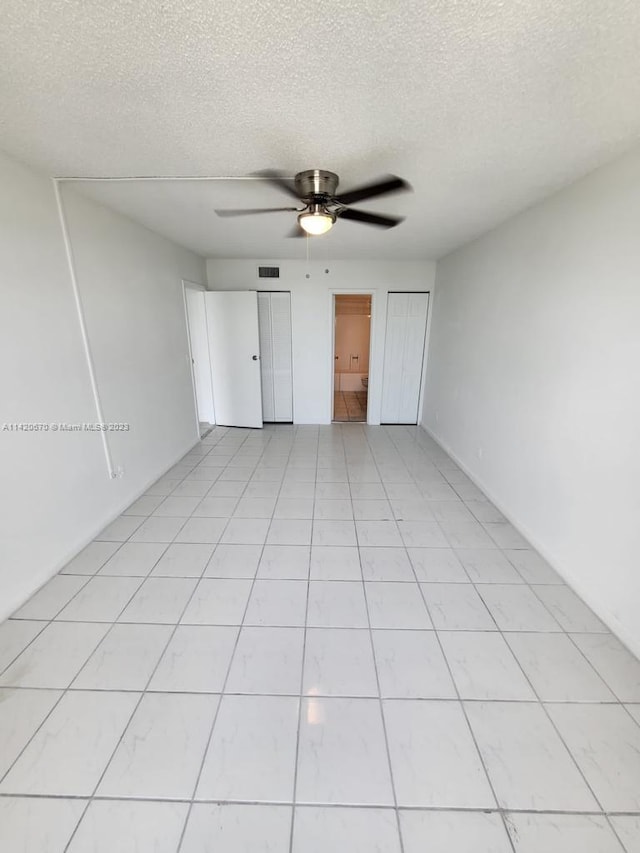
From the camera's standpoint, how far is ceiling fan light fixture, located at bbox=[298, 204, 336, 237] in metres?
1.87

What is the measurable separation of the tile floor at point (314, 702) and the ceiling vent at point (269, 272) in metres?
3.57

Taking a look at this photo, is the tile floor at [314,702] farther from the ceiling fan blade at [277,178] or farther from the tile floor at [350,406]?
the tile floor at [350,406]

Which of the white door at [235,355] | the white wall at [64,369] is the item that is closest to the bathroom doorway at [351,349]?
the white door at [235,355]

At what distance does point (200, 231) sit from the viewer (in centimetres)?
320

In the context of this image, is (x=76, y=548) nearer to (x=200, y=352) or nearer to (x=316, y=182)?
(x=316, y=182)

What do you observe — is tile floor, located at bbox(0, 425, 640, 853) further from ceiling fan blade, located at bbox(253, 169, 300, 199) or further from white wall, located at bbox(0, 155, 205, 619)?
ceiling fan blade, located at bbox(253, 169, 300, 199)

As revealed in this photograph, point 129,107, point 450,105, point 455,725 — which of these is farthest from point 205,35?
point 455,725

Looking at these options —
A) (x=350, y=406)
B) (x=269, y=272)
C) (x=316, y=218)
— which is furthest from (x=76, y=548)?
(x=350, y=406)

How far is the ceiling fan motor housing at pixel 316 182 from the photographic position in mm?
1855

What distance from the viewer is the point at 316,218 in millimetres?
1868

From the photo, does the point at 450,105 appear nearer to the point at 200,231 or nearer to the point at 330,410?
the point at 200,231

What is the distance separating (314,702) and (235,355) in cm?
406

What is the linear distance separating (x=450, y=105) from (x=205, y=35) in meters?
0.92

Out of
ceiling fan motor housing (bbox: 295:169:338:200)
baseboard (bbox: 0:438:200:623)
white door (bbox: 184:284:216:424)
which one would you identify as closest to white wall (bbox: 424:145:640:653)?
ceiling fan motor housing (bbox: 295:169:338:200)
